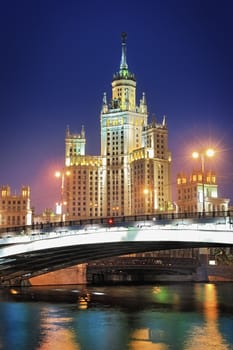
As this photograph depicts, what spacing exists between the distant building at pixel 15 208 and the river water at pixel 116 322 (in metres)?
101

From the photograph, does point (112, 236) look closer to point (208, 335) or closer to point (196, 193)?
point (208, 335)

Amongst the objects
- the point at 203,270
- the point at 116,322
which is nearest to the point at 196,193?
the point at 203,270

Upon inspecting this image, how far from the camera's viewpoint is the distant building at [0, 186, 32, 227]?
17025 cm

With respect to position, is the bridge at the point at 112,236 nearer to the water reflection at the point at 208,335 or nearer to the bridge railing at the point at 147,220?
the bridge railing at the point at 147,220

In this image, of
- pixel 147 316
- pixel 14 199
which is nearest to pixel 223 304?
pixel 147 316

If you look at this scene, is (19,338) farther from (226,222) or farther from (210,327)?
(226,222)

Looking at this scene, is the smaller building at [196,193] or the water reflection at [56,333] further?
the smaller building at [196,193]

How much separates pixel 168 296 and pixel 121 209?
126 meters

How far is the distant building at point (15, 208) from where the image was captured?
559ft

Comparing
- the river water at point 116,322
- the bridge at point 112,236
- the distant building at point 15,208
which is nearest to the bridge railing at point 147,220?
the bridge at point 112,236

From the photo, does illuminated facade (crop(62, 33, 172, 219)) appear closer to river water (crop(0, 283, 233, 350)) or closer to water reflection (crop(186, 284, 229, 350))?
river water (crop(0, 283, 233, 350))

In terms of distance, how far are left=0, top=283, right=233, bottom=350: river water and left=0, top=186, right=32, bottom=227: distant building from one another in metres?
101

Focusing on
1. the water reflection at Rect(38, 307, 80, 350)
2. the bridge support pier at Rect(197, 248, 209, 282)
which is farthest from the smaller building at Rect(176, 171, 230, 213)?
the water reflection at Rect(38, 307, 80, 350)

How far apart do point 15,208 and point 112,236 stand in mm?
126567
